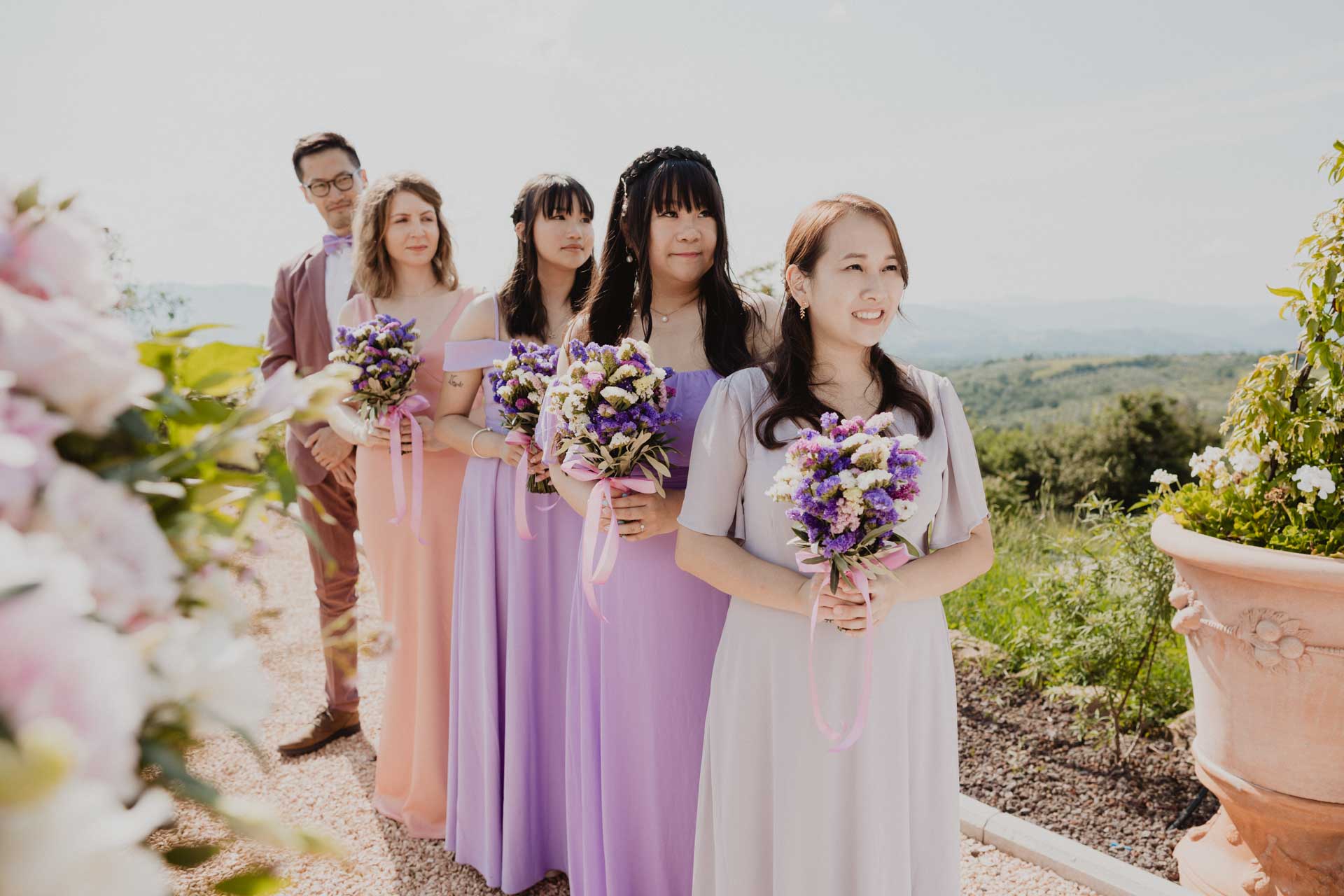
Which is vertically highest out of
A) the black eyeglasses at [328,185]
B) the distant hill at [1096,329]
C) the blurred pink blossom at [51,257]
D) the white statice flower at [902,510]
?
the black eyeglasses at [328,185]

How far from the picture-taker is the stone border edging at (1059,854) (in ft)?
11.6

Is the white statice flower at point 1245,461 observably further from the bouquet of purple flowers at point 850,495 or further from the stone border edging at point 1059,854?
the bouquet of purple flowers at point 850,495

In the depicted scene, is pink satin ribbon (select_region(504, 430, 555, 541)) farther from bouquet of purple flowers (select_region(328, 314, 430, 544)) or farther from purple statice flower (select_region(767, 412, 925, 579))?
purple statice flower (select_region(767, 412, 925, 579))

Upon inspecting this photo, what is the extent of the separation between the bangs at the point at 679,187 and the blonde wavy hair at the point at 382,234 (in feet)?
5.42

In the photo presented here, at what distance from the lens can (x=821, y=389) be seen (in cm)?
283

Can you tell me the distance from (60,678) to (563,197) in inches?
141

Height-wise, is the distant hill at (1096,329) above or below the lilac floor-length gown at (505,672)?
below

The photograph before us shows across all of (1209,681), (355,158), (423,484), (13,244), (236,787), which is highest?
(355,158)

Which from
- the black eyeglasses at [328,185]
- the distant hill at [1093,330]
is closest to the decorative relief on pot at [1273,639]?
the black eyeglasses at [328,185]

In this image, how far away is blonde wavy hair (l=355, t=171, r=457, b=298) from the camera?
14.5 feet

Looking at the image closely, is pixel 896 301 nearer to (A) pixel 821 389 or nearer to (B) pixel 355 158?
(A) pixel 821 389

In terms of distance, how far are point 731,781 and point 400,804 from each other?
242 cm

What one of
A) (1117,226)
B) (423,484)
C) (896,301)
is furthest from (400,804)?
(1117,226)

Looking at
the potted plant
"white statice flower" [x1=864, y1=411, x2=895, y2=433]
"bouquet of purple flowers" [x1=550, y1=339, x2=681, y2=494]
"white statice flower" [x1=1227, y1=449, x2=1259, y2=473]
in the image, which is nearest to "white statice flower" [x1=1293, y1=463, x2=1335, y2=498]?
the potted plant
